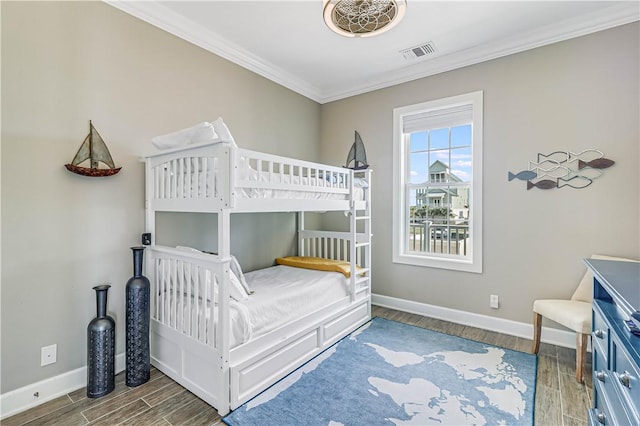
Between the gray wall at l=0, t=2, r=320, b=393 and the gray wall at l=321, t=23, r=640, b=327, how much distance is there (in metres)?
2.66

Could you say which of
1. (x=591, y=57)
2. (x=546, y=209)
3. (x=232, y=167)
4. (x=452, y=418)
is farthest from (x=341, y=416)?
(x=591, y=57)

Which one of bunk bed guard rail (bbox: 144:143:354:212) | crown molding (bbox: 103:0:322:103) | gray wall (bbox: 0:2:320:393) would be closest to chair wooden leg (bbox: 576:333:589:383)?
bunk bed guard rail (bbox: 144:143:354:212)

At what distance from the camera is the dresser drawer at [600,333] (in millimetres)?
1238

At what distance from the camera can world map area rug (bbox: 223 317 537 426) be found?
173 centimetres

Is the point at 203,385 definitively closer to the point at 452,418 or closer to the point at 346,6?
the point at 452,418

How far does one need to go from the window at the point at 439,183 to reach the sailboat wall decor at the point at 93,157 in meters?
2.79

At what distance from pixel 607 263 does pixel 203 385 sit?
235 centimetres

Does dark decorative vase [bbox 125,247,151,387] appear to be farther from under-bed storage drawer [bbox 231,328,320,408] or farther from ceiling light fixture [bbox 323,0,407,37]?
ceiling light fixture [bbox 323,0,407,37]

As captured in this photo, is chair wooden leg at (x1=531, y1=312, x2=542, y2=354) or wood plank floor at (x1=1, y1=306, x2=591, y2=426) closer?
wood plank floor at (x1=1, y1=306, x2=591, y2=426)

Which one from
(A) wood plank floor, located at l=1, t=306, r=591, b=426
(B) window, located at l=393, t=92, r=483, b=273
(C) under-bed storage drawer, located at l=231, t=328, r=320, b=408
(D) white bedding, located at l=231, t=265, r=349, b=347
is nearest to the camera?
(A) wood plank floor, located at l=1, t=306, r=591, b=426

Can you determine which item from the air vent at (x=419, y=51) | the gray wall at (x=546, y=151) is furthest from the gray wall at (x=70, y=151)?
the gray wall at (x=546, y=151)

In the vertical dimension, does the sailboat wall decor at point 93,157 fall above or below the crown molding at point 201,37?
below

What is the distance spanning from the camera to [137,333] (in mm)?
2020

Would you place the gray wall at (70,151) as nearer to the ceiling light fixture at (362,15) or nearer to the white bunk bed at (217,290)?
the white bunk bed at (217,290)
